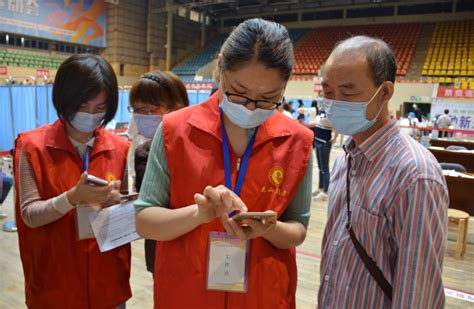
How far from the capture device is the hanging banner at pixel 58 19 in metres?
14.1

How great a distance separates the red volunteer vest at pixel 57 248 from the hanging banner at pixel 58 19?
619 inches

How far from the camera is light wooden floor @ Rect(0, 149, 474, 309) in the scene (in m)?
2.70

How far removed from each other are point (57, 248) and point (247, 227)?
80 centimetres

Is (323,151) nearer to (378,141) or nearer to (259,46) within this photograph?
(378,141)

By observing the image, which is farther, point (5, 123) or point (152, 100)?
point (5, 123)

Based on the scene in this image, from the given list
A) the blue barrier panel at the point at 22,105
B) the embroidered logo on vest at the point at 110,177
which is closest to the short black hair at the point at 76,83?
the embroidered logo on vest at the point at 110,177

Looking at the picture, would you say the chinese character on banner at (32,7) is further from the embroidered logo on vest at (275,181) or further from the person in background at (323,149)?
Answer: the embroidered logo on vest at (275,181)

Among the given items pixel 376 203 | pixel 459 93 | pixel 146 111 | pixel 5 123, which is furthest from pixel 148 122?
pixel 459 93

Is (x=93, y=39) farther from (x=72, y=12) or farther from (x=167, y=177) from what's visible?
(x=167, y=177)

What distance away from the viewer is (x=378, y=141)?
1.14 m

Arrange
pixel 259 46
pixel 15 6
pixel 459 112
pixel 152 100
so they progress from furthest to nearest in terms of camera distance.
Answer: pixel 15 6 < pixel 459 112 < pixel 152 100 < pixel 259 46

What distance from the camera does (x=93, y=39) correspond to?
678 inches

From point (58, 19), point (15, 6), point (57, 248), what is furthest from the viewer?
point (58, 19)

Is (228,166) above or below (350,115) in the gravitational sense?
below
